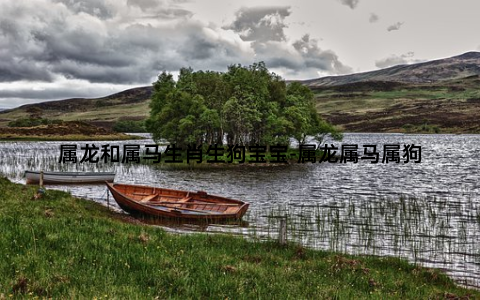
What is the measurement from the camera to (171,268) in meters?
11.2

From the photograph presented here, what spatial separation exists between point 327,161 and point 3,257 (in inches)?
3138

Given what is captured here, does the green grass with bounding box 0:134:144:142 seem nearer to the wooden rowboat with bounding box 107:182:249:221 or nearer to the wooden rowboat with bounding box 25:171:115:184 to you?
the wooden rowboat with bounding box 25:171:115:184

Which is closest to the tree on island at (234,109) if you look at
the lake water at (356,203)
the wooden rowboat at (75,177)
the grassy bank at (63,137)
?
the lake water at (356,203)

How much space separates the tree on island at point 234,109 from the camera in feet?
251

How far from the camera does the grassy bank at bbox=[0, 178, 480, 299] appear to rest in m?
9.52

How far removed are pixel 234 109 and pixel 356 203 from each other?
141 feet

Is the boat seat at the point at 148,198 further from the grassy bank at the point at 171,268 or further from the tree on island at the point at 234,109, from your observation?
the tree on island at the point at 234,109

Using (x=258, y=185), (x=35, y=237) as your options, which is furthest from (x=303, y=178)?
(x=35, y=237)


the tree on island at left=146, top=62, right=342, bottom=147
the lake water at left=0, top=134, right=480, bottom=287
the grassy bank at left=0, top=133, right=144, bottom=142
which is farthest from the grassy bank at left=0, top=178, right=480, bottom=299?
the grassy bank at left=0, top=133, right=144, bottom=142

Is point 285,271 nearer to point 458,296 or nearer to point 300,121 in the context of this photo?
point 458,296

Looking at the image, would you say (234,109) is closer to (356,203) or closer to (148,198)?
(356,203)

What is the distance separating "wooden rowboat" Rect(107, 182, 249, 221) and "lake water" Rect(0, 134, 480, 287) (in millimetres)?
1166

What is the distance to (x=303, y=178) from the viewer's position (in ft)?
182

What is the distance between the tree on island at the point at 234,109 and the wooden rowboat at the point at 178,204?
40.6 m
